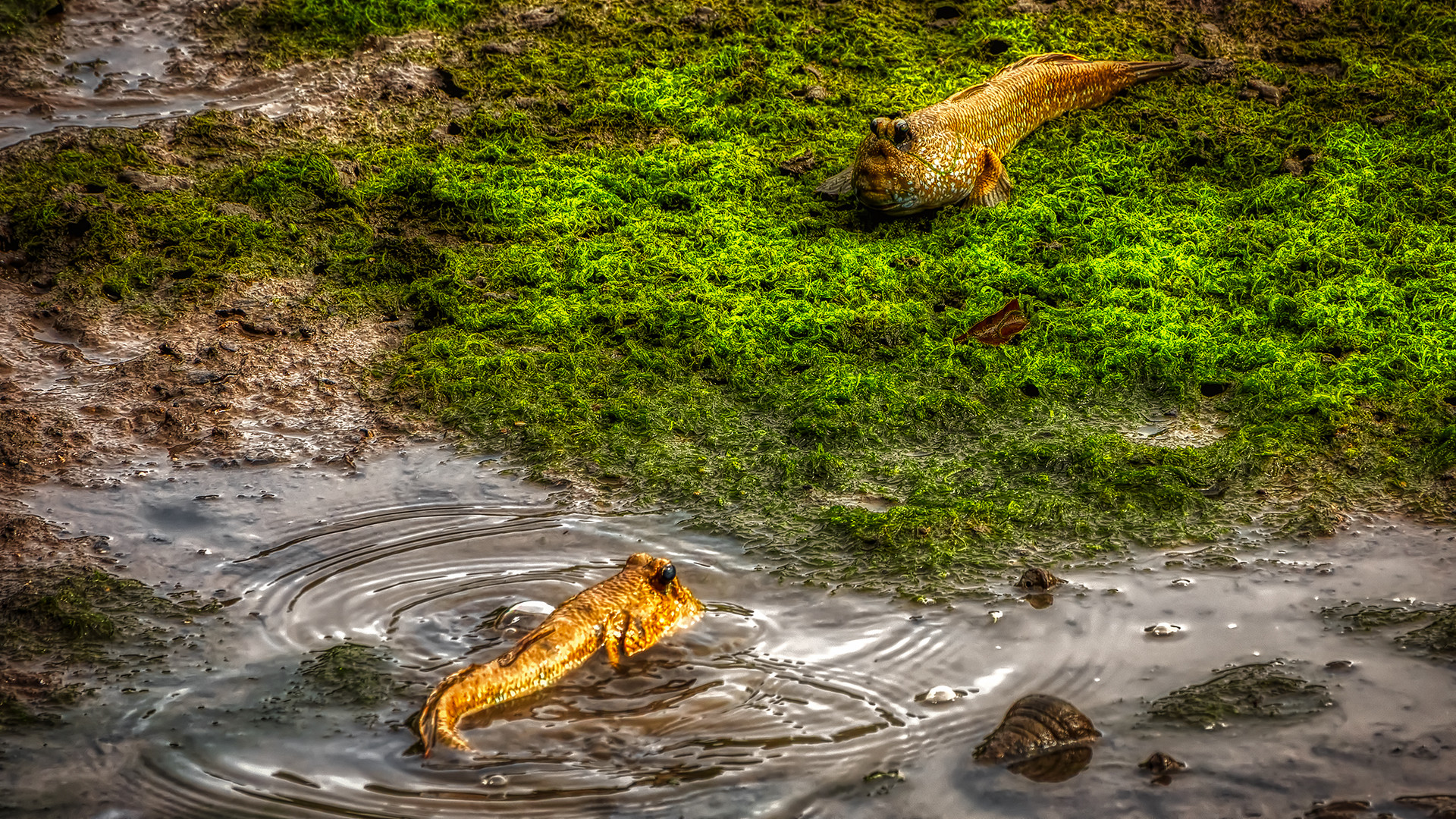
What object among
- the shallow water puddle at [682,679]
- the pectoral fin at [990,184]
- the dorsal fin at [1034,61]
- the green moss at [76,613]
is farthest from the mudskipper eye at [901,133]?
the green moss at [76,613]

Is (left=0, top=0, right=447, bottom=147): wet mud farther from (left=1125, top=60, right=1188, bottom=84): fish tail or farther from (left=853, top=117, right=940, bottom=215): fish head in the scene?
(left=1125, top=60, right=1188, bottom=84): fish tail

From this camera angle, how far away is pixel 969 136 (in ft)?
20.5

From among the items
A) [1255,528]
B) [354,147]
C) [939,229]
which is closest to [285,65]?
[354,147]

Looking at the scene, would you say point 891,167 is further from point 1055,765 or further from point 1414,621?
point 1055,765

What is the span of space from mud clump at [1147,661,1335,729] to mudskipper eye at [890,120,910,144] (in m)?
3.35

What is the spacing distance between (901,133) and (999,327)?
1.30 metres

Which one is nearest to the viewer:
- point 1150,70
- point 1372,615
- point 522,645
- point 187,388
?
point 522,645

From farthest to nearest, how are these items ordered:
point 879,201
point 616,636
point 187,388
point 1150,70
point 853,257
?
point 1150,70 < point 879,201 < point 853,257 < point 187,388 < point 616,636

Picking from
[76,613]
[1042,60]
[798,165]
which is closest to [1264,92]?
[1042,60]

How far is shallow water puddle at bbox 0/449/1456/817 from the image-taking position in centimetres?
299

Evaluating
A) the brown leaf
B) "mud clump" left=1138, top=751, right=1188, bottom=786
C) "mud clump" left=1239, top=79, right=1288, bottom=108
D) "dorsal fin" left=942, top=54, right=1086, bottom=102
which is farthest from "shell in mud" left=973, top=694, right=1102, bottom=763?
"mud clump" left=1239, top=79, right=1288, bottom=108

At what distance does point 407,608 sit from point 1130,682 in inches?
91.2

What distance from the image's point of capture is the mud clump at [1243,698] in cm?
326

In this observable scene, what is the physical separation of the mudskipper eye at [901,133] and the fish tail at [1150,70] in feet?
7.96
